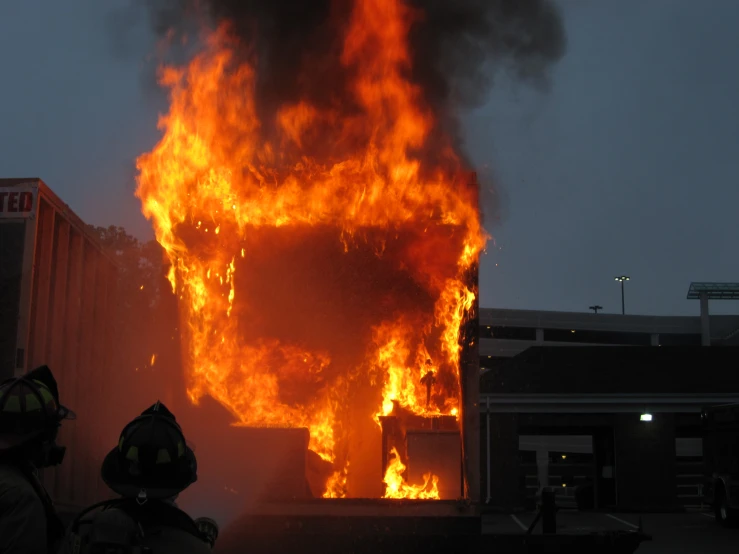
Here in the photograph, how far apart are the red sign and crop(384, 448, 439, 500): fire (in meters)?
4.91

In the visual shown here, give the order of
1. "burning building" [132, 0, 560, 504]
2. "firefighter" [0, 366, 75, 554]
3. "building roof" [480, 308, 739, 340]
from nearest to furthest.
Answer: "firefighter" [0, 366, 75, 554] < "burning building" [132, 0, 560, 504] < "building roof" [480, 308, 739, 340]

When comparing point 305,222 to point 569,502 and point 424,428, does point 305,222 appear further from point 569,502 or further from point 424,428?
point 569,502

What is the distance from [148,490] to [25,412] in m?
1.07

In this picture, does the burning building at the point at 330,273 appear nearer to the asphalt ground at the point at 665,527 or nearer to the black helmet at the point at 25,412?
the asphalt ground at the point at 665,527

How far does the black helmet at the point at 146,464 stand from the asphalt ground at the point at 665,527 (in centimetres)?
1040

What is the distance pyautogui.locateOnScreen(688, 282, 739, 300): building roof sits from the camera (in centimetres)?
4700

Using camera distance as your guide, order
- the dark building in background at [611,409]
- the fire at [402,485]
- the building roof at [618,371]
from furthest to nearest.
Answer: the building roof at [618,371] < the dark building in background at [611,409] < the fire at [402,485]

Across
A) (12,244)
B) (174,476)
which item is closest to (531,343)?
(12,244)

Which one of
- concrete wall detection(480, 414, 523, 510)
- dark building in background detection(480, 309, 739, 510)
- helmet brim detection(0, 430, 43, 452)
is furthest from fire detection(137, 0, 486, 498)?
concrete wall detection(480, 414, 523, 510)

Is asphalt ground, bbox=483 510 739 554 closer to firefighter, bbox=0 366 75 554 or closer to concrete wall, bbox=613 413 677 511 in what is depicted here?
concrete wall, bbox=613 413 677 511

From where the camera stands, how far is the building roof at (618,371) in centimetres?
2445

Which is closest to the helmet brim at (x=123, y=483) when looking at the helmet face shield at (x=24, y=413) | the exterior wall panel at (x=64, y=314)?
the helmet face shield at (x=24, y=413)

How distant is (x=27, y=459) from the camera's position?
3336mm

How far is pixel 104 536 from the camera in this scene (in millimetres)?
2354
